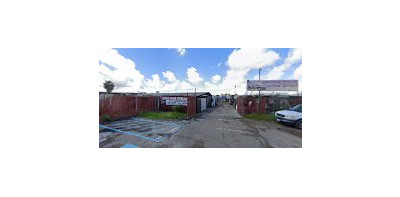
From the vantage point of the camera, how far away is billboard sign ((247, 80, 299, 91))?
9.11m

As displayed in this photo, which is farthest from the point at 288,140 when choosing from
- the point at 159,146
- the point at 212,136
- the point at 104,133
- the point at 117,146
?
the point at 104,133

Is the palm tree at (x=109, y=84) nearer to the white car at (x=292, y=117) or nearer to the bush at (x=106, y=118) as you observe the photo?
the bush at (x=106, y=118)

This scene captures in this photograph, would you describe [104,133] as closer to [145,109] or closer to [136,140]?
[136,140]

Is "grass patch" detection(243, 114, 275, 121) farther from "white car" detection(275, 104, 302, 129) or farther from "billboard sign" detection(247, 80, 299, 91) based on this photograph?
"billboard sign" detection(247, 80, 299, 91)

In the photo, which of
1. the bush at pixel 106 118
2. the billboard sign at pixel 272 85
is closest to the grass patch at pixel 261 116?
the billboard sign at pixel 272 85

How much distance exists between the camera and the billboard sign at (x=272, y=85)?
29.9ft

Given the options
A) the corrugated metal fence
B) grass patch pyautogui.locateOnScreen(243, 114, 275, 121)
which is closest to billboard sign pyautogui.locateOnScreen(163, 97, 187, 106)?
the corrugated metal fence

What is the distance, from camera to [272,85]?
962 centimetres

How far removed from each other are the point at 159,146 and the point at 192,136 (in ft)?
3.36

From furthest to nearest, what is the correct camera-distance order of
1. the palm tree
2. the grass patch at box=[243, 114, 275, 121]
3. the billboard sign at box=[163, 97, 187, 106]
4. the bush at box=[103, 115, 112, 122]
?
the billboard sign at box=[163, 97, 187, 106] → the grass patch at box=[243, 114, 275, 121] → the bush at box=[103, 115, 112, 122] → the palm tree

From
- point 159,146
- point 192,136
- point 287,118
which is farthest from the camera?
point 287,118

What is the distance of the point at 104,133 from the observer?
408 cm

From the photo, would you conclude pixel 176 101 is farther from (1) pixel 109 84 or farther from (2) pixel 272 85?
(2) pixel 272 85

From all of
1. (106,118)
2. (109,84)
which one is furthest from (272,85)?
(106,118)
